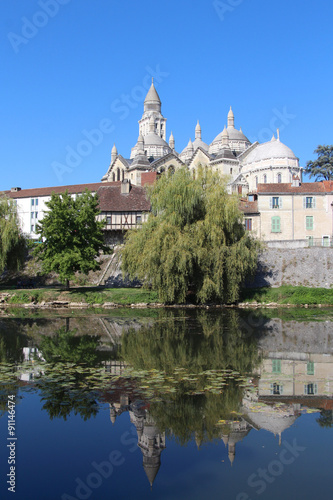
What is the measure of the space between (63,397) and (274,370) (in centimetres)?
586

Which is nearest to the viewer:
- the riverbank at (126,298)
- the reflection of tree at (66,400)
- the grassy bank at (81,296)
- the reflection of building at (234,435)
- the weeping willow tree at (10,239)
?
the reflection of building at (234,435)

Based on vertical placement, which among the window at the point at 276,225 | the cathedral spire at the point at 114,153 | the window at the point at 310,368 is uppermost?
the cathedral spire at the point at 114,153

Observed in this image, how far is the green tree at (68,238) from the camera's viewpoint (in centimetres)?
3312

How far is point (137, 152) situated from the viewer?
248 ft

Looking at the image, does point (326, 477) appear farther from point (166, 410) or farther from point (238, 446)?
point (166, 410)

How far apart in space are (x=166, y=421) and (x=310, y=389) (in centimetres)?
395

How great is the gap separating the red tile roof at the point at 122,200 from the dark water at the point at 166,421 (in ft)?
101

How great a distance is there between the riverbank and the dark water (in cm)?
1572

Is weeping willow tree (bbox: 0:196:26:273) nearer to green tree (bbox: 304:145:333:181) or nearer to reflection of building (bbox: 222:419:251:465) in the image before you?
reflection of building (bbox: 222:419:251:465)

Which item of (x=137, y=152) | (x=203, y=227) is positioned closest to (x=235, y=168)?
(x=137, y=152)

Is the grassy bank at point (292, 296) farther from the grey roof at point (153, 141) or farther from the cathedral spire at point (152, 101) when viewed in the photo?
the cathedral spire at point (152, 101)

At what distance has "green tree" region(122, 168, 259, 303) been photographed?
3012cm

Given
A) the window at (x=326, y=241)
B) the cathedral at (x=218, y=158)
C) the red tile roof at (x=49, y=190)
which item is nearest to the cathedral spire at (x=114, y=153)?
the cathedral at (x=218, y=158)

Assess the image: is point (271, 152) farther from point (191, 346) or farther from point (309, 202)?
point (191, 346)
